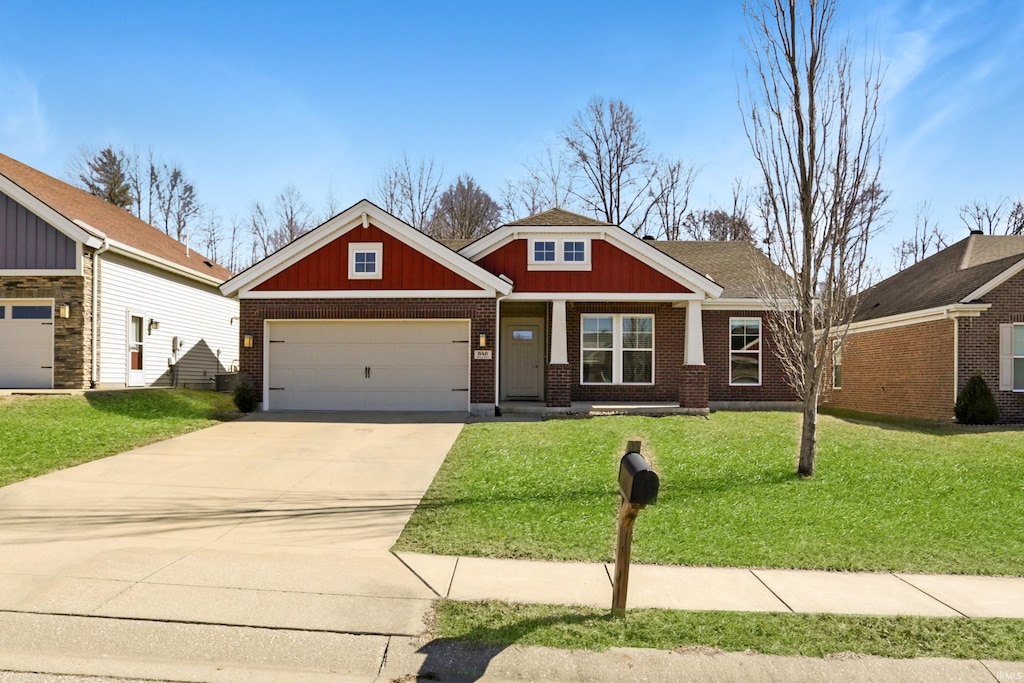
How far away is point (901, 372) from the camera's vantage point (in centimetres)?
1811

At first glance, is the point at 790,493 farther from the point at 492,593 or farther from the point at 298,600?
the point at 298,600

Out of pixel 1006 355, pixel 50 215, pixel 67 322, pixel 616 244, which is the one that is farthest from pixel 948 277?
pixel 50 215

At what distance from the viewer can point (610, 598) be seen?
201 inches

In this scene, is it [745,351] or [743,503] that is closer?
[743,503]

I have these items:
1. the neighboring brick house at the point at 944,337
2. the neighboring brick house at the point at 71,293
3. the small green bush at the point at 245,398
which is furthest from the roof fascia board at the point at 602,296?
the neighboring brick house at the point at 71,293

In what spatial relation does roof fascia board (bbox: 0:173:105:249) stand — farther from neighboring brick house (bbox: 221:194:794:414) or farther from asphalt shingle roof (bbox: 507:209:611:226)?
asphalt shingle roof (bbox: 507:209:611:226)

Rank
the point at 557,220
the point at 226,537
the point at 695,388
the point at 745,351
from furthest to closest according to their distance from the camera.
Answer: the point at 745,351
the point at 557,220
the point at 695,388
the point at 226,537

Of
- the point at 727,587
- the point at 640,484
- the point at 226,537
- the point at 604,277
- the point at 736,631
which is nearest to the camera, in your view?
the point at 640,484

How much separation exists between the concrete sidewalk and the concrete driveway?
50cm

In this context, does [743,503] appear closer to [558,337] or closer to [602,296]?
[558,337]

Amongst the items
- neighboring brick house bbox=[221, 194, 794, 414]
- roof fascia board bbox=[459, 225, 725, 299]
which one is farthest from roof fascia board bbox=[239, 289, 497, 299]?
roof fascia board bbox=[459, 225, 725, 299]

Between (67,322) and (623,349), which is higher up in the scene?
(67,322)

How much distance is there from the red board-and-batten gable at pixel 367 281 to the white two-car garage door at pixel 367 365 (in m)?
0.87

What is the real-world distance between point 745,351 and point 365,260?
1018cm
